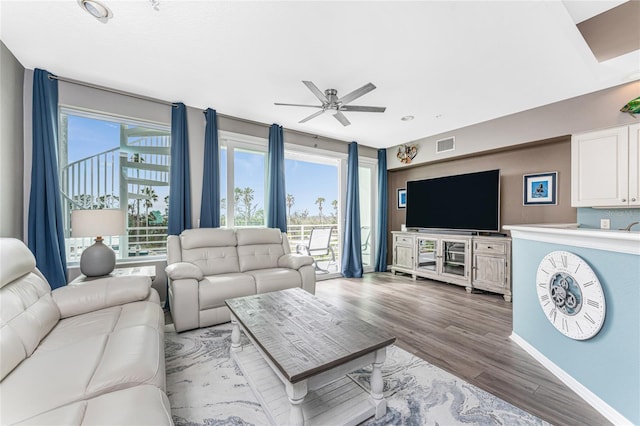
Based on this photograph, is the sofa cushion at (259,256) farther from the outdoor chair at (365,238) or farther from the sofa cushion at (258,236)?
the outdoor chair at (365,238)

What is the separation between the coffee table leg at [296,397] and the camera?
49.2 inches

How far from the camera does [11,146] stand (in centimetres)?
238

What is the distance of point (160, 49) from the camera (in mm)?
2326

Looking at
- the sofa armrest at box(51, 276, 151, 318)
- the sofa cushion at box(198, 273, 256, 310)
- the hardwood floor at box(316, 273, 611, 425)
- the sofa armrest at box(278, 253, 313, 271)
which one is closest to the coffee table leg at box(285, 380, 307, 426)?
the hardwood floor at box(316, 273, 611, 425)

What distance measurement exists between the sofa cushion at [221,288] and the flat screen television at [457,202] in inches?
136

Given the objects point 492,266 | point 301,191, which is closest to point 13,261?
point 301,191

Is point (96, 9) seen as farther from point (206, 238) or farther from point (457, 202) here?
point (457, 202)

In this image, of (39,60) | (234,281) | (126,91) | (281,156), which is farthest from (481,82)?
(39,60)

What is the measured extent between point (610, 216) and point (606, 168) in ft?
1.93

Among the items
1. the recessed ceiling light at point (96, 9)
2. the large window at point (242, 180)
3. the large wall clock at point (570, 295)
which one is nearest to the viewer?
the large wall clock at point (570, 295)

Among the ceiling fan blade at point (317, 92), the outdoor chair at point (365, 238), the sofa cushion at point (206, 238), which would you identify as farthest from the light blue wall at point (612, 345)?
the outdoor chair at point (365, 238)

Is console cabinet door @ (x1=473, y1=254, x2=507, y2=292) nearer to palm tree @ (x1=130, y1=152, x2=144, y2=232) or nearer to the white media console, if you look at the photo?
the white media console

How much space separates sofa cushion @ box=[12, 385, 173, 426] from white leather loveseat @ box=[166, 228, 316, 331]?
1658 millimetres

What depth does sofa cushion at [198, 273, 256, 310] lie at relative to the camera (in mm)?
2689
